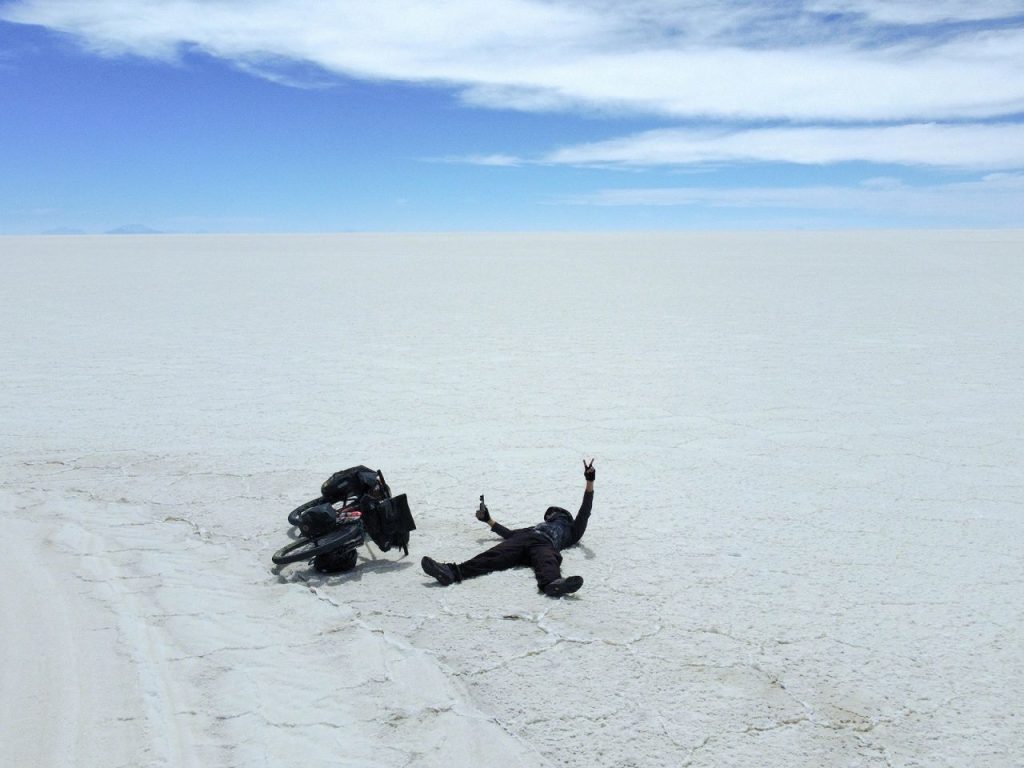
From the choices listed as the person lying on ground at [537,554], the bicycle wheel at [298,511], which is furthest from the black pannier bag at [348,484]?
the person lying on ground at [537,554]

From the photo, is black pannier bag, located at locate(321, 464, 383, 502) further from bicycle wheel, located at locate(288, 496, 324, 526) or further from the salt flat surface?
the salt flat surface

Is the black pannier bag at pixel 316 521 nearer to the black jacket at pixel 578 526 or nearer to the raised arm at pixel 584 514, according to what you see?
the black jacket at pixel 578 526

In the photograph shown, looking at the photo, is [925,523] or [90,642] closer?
[90,642]

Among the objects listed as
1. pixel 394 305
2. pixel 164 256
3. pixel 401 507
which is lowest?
pixel 401 507

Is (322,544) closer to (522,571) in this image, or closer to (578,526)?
(522,571)

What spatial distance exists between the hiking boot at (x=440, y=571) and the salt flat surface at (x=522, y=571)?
0.12 meters

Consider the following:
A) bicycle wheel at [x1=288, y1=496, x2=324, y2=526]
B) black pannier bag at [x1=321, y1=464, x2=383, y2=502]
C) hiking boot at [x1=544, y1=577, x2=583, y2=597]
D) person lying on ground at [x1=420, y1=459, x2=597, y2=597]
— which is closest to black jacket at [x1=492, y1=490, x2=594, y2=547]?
person lying on ground at [x1=420, y1=459, x2=597, y2=597]

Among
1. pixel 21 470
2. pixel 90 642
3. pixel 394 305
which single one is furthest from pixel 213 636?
pixel 394 305

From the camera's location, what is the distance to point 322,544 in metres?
4.55

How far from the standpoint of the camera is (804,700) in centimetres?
336

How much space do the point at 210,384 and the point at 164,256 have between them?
101ft

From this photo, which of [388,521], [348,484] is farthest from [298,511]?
[388,521]

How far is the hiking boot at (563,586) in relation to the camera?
13.8ft

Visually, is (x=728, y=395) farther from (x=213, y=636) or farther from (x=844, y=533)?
(x=213, y=636)
